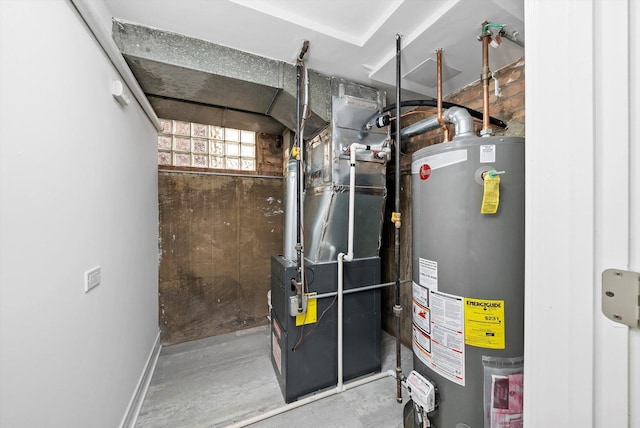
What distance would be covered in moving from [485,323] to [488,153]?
711 mm


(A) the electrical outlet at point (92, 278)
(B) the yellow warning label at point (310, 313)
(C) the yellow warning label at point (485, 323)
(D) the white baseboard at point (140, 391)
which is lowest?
(D) the white baseboard at point (140, 391)

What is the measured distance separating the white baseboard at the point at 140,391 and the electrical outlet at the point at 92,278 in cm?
91

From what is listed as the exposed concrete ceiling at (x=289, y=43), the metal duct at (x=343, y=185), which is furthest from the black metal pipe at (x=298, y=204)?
the metal duct at (x=343, y=185)

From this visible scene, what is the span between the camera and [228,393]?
175cm

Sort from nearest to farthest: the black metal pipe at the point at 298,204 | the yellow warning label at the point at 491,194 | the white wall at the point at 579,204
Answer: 1. the white wall at the point at 579,204
2. the yellow warning label at the point at 491,194
3. the black metal pipe at the point at 298,204

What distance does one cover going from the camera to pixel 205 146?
2613 mm

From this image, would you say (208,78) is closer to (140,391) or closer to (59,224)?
(59,224)

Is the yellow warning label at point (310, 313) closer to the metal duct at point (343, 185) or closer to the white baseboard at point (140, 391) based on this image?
the metal duct at point (343, 185)

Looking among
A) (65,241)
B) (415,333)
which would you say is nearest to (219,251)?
(65,241)

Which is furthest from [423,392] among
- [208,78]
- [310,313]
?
[208,78]

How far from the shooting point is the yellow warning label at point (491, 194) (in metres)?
→ 0.93

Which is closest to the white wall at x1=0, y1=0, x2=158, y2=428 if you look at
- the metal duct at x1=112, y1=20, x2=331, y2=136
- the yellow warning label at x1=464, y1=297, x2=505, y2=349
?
the metal duct at x1=112, y1=20, x2=331, y2=136

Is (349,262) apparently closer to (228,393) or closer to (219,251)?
(228,393)

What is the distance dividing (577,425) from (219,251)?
8.91 feet
